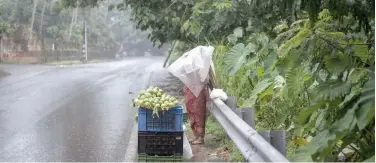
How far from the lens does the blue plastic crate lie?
6.57m

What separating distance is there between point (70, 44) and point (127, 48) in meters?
41.6

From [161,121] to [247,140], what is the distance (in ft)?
5.79

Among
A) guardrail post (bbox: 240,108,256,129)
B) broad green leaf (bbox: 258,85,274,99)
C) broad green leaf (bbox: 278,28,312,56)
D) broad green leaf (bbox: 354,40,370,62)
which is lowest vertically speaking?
guardrail post (bbox: 240,108,256,129)

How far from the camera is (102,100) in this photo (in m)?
14.7

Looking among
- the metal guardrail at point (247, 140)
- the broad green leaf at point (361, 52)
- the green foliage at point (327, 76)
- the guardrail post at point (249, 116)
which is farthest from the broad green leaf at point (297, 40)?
the guardrail post at point (249, 116)

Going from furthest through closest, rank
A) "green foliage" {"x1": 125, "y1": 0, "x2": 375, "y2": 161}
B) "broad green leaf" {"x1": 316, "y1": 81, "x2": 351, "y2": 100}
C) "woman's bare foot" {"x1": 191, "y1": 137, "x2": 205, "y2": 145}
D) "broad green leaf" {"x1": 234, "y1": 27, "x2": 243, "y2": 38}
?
"broad green leaf" {"x1": 234, "y1": 27, "x2": 243, "y2": 38}, "woman's bare foot" {"x1": 191, "y1": 137, "x2": 205, "y2": 145}, "broad green leaf" {"x1": 316, "y1": 81, "x2": 351, "y2": 100}, "green foliage" {"x1": 125, "y1": 0, "x2": 375, "y2": 161}

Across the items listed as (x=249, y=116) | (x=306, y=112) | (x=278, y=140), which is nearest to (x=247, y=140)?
(x=278, y=140)

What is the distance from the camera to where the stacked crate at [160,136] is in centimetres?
655

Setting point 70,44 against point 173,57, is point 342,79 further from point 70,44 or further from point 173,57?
point 70,44

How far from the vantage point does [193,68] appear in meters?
7.20

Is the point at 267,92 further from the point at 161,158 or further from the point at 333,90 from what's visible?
the point at 333,90

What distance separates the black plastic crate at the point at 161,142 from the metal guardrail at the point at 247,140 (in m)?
0.62

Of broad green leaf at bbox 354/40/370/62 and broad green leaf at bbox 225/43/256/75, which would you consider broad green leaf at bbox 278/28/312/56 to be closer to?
broad green leaf at bbox 354/40/370/62

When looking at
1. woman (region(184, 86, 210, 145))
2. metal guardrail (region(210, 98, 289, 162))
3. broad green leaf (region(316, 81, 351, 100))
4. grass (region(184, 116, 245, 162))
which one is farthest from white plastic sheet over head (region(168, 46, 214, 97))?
broad green leaf (region(316, 81, 351, 100))
